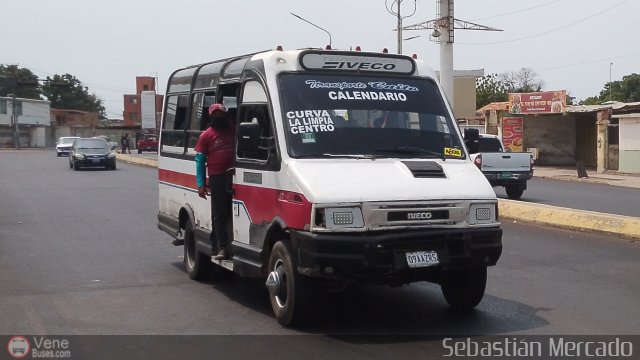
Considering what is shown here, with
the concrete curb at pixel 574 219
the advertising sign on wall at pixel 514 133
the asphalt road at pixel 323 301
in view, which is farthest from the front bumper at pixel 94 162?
the concrete curb at pixel 574 219

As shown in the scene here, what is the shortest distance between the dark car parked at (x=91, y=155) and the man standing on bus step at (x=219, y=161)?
29.0 metres

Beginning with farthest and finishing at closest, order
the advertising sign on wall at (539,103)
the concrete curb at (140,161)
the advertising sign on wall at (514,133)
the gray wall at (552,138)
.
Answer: the gray wall at (552,138) → the advertising sign on wall at (514,133) → the concrete curb at (140,161) → the advertising sign on wall at (539,103)

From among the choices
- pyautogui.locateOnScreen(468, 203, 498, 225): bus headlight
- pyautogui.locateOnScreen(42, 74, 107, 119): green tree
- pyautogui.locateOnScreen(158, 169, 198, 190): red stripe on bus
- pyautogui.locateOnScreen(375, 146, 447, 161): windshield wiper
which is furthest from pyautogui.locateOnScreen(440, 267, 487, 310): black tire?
pyautogui.locateOnScreen(42, 74, 107, 119): green tree

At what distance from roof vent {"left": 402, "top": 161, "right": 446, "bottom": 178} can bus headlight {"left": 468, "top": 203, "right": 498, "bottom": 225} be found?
426 millimetres

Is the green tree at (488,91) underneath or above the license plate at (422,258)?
above

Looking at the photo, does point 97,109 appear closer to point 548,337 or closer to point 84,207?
point 84,207

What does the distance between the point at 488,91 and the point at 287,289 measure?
72424 millimetres

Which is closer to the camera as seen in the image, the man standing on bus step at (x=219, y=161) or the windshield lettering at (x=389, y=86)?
the windshield lettering at (x=389, y=86)

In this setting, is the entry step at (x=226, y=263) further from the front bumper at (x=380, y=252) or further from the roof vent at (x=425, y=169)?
the roof vent at (x=425, y=169)

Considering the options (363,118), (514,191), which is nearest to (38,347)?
(363,118)

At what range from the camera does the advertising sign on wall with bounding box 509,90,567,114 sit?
3962 centimetres

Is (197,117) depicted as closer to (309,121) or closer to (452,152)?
(309,121)

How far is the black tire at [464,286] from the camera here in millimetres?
7414

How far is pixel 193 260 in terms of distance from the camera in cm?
952
